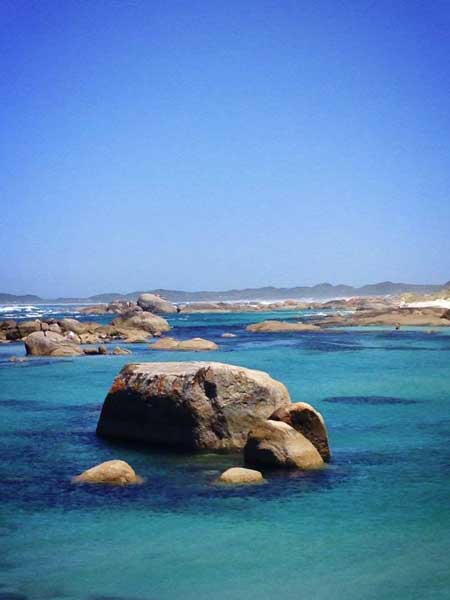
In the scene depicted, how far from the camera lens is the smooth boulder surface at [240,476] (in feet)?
41.0

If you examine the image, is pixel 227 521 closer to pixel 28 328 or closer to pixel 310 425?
pixel 310 425

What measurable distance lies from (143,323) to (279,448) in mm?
53560

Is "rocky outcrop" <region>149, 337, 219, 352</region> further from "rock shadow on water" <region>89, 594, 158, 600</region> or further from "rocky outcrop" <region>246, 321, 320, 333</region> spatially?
"rock shadow on water" <region>89, 594, 158, 600</region>

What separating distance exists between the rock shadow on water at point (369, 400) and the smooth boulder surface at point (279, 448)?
27.7ft

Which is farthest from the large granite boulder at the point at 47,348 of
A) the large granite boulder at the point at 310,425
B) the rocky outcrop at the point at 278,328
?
the large granite boulder at the point at 310,425

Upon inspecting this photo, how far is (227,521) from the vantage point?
10.6m

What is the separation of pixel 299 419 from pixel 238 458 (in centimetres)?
134

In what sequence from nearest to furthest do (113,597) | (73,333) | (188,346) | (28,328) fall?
1. (113,597)
2. (188,346)
3. (73,333)
4. (28,328)

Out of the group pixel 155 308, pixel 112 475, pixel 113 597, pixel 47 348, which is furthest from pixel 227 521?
pixel 155 308

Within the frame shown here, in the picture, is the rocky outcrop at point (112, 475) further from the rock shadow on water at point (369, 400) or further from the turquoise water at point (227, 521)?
the rock shadow on water at point (369, 400)

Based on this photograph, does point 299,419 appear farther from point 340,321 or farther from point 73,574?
point 340,321

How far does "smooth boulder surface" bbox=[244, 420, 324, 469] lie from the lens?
43.7ft

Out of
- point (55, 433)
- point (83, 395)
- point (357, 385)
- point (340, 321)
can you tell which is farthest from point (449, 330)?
point (55, 433)

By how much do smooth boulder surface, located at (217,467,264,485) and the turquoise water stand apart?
234mm
